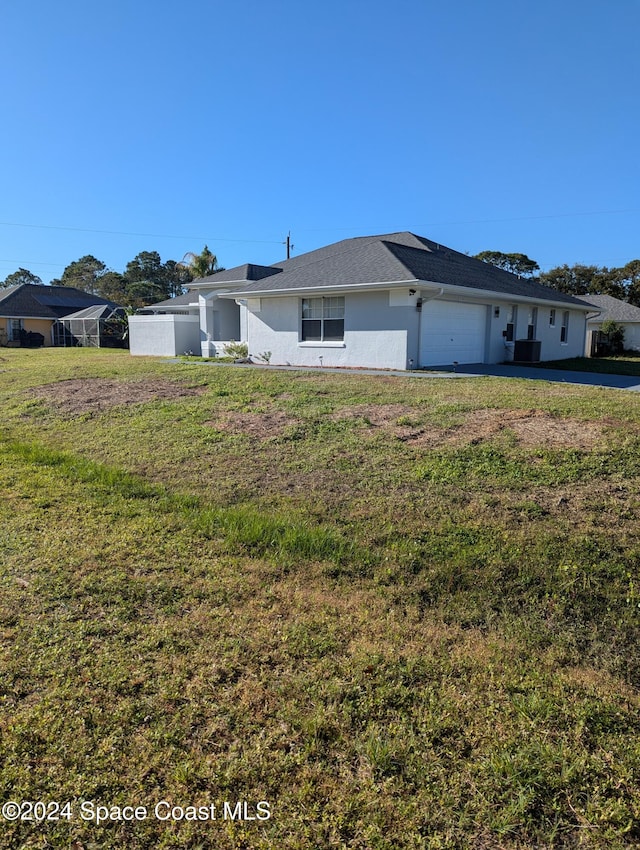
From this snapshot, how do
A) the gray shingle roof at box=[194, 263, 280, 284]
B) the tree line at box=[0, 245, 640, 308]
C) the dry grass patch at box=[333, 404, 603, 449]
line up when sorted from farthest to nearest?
1. the tree line at box=[0, 245, 640, 308]
2. the gray shingle roof at box=[194, 263, 280, 284]
3. the dry grass patch at box=[333, 404, 603, 449]

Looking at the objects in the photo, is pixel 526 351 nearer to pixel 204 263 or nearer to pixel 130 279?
pixel 204 263

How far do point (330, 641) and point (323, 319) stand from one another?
15270 millimetres

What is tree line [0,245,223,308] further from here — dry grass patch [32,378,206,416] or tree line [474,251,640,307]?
dry grass patch [32,378,206,416]

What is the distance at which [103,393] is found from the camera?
12047 mm

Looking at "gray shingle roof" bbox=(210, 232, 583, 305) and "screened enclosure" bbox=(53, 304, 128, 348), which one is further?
"screened enclosure" bbox=(53, 304, 128, 348)

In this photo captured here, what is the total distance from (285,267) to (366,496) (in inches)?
795

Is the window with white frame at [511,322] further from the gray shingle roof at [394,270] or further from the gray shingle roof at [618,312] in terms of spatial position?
the gray shingle roof at [618,312]

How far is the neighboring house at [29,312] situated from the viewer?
39.6 meters

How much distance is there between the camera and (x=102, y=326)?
35.3 metres

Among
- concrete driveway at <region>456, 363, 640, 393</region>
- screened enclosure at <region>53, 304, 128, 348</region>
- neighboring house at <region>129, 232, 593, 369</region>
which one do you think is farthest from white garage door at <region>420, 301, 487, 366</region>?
screened enclosure at <region>53, 304, 128, 348</region>

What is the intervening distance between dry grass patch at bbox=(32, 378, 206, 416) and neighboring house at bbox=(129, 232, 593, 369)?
6104mm

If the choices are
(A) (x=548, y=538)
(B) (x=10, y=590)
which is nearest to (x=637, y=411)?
(A) (x=548, y=538)

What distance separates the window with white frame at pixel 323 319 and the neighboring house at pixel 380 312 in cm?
3

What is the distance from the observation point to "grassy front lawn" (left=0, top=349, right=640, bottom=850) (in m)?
2.26
